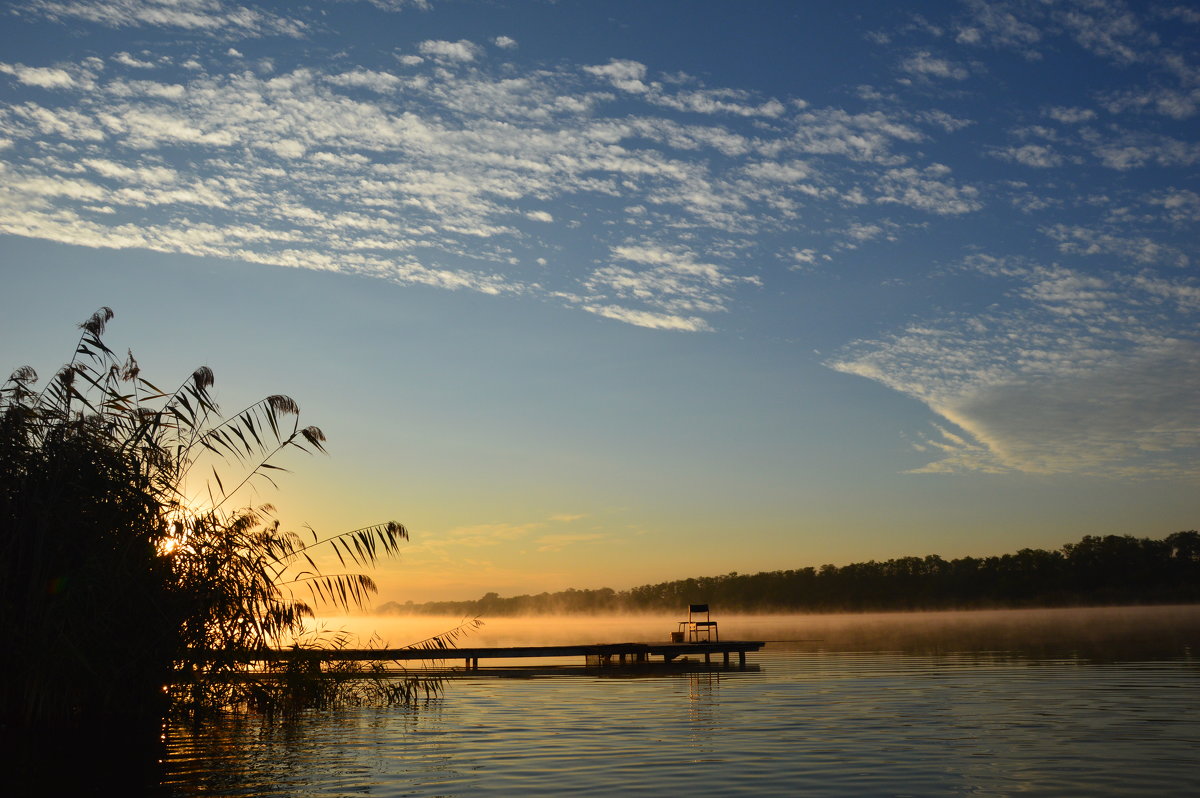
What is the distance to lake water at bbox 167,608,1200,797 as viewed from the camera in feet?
43.1

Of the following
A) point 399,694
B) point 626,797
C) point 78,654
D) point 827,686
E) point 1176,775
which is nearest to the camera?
point 626,797

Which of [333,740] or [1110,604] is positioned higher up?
[333,740]

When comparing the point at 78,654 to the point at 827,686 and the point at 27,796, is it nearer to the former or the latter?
the point at 27,796

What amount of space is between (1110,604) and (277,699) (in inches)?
7444

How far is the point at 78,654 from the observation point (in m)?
15.6

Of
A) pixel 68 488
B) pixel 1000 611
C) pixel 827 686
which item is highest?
pixel 68 488

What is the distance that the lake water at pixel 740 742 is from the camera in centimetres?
1313

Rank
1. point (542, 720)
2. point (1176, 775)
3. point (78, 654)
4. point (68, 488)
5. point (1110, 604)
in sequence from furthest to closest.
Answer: point (1110, 604), point (542, 720), point (68, 488), point (78, 654), point (1176, 775)

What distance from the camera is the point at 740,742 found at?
17.3 metres

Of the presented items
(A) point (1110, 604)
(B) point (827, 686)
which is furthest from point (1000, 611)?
(B) point (827, 686)

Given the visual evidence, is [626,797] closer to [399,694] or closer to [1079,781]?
[1079,781]

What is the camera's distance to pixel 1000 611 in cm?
18888

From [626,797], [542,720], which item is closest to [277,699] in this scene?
[542,720]

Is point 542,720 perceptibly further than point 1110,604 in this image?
No
